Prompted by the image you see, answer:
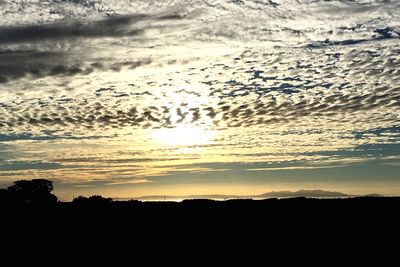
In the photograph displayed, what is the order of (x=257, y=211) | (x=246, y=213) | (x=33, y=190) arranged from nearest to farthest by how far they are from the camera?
(x=246, y=213), (x=257, y=211), (x=33, y=190)

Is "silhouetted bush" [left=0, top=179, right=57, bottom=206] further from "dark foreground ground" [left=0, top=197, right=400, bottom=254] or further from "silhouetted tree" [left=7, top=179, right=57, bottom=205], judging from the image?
"dark foreground ground" [left=0, top=197, right=400, bottom=254]

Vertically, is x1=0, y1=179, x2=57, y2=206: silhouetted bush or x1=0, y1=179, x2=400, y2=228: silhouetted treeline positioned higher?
x1=0, y1=179, x2=57, y2=206: silhouetted bush

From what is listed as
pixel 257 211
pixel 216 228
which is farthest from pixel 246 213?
pixel 216 228

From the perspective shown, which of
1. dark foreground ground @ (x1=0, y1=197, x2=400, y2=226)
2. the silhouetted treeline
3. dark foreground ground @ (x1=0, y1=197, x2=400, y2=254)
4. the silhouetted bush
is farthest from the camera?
the silhouetted bush

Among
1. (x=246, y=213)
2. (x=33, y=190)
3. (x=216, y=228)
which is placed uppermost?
(x=33, y=190)

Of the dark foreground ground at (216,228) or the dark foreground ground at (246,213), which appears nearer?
the dark foreground ground at (216,228)

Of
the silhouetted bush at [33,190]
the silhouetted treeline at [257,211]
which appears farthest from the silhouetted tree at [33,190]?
the silhouetted treeline at [257,211]

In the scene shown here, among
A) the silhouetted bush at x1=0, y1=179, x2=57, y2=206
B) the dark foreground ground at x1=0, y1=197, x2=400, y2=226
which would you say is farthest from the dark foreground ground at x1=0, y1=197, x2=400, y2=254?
the silhouetted bush at x1=0, y1=179, x2=57, y2=206

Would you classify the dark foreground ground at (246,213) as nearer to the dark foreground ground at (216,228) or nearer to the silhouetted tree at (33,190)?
the dark foreground ground at (216,228)

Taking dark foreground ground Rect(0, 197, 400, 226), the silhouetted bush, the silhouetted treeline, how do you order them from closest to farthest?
dark foreground ground Rect(0, 197, 400, 226) < the silhouetted treeline < the silhouetted bush

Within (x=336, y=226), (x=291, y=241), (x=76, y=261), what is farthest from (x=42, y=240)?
(x=336, y=226)

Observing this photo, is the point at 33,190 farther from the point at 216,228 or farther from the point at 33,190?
the point at 216,228

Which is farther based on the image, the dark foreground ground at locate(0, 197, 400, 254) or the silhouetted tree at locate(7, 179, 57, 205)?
the silhouetted tree at locate(7, 179, 57, 205)

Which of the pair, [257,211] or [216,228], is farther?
[257,211]
